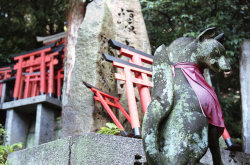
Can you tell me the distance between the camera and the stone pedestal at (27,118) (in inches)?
316

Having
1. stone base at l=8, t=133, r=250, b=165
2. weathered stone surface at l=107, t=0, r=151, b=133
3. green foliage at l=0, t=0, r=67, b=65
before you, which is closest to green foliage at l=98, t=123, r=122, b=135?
stone base at l=8, t=133, r=250, b=165

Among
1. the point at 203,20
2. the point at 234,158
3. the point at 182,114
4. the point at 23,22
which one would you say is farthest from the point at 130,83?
the point at 23,22

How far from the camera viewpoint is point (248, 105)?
5.42 m

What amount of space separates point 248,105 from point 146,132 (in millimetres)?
3398

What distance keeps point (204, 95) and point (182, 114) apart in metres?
0.30

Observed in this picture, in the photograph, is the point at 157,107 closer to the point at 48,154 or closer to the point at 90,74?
the point at 48,154

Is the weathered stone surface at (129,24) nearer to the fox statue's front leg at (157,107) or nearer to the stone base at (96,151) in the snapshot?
the stone base at (96,151)

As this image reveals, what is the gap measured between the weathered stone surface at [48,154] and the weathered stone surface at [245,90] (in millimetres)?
3015

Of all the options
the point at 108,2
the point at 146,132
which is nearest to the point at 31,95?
the point at 108,2

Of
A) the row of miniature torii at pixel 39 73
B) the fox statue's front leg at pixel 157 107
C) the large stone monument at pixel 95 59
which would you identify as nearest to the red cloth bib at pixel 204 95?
the fox statue's front leg at pixel 157 107

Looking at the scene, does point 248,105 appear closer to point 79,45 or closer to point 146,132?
point 79,45

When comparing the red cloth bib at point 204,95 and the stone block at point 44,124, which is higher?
the stone block at point 44,124

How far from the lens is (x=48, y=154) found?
3.86 meters

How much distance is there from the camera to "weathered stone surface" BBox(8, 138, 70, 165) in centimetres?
365
